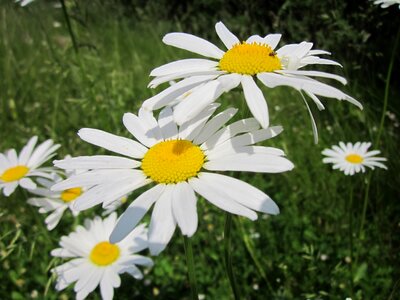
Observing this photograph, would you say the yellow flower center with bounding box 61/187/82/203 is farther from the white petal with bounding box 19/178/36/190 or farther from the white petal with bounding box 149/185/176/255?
the white petal with bounding box 149/185/176/255

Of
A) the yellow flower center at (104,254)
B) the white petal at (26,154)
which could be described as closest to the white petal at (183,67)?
the yellow flower center at (104,254)

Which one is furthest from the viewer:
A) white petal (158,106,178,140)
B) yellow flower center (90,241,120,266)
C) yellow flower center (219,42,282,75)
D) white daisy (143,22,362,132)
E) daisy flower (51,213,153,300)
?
yellow flower center (90,241,120,266)

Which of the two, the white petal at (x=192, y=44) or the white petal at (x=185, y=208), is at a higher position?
the white petal at (x=192, y=44)

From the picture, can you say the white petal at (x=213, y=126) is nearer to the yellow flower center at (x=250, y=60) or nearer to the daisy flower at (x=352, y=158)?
the yellow flower center at (x=250, y=60)

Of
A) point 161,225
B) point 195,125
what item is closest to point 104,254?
point 195,125

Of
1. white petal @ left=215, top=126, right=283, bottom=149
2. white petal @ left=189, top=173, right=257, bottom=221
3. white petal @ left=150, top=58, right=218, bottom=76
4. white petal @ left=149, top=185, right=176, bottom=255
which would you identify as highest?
white petal @ left=150, top=58, right=218, bottom=76

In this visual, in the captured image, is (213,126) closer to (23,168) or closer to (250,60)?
(250,60)

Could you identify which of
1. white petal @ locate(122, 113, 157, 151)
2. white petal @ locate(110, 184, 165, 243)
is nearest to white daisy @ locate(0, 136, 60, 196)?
white petal @ locate(122, 113, 157, 151)
